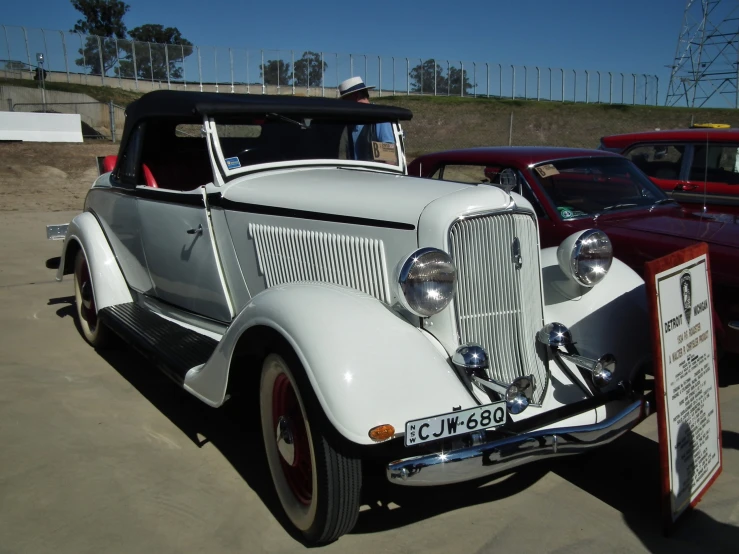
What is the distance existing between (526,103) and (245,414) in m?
30.7

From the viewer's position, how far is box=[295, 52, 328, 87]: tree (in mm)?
31141

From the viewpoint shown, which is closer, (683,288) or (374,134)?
(683,288)

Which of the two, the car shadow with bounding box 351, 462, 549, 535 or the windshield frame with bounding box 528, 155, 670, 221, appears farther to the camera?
the windshield frame with bounding box 528, 155, 670, 221

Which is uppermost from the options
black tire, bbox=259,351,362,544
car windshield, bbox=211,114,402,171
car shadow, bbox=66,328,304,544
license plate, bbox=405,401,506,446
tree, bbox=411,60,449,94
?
tree, bbox=411,60,449,94

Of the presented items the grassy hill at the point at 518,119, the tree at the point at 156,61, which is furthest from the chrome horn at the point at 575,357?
the tree at the point at 156,61

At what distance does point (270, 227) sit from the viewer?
11.2 feet

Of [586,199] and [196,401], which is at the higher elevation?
[586,199]

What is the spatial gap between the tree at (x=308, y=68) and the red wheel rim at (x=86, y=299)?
27505mm

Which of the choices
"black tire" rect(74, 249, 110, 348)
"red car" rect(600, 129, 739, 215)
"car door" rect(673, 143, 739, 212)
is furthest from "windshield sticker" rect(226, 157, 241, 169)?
"car door" rect(673, 143, 739, 212)

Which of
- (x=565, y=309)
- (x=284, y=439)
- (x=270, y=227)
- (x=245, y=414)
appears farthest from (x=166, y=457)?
(x=565, y=309)

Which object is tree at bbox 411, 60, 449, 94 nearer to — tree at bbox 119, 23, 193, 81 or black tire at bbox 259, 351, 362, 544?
tree at bbox 119, 23, 193, 81

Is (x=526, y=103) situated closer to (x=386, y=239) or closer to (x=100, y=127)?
(x=100, y=127)

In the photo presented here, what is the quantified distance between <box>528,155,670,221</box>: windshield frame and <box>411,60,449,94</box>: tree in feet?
95.9

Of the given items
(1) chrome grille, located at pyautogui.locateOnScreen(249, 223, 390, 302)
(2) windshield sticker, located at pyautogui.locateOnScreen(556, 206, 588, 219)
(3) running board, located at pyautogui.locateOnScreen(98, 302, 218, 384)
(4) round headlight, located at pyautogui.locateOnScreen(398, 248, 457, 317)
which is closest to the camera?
(4) round headlight, located at pyautogui.locateOnScreen(398, 248, 457, 317)
